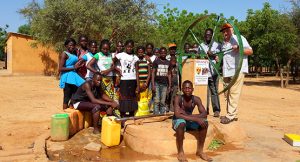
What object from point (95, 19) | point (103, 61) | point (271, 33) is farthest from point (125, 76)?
point (271, 33)

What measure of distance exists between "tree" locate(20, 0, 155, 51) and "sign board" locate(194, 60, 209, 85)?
12.5m

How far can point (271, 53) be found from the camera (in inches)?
881

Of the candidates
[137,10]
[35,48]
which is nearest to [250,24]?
[137,10]

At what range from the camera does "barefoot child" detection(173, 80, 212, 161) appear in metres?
4.93

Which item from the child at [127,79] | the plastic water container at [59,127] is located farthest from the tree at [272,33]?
the plastic water container at [59,127]

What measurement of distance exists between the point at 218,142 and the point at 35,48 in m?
23.8

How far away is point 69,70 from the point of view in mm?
6281

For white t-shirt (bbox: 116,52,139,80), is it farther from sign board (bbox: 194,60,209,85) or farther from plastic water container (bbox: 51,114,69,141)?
plastic water container (bbox: 51,114,69,141)

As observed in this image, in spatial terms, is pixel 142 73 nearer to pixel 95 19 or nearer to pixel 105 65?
→ pixel 105 65

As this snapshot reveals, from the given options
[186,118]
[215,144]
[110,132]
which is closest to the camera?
[186,118]

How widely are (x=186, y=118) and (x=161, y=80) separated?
199 cm

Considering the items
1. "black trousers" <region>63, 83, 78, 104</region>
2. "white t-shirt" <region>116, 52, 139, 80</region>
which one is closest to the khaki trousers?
"white t-shirt" <region>116, 52, 139, 80</region>

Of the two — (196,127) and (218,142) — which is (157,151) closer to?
(196,127)

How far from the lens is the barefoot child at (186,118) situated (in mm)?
4926
